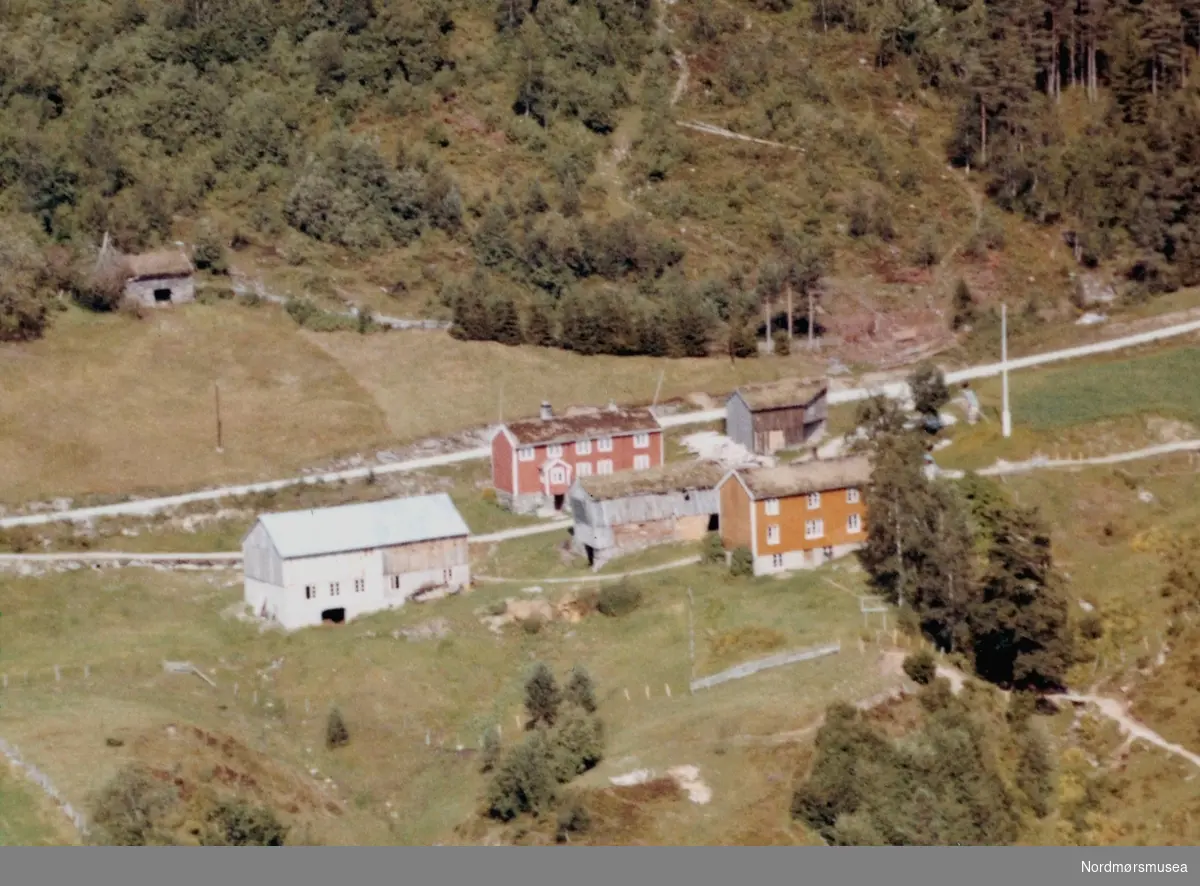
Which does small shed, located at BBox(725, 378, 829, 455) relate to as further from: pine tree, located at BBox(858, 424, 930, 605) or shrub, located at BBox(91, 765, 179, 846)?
shrub, located at BBox(91, 765, 179, 846)

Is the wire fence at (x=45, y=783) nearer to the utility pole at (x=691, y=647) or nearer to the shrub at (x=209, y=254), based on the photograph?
the utility pole at (x=691, y=647)

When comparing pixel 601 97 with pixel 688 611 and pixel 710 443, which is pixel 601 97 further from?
pixel 688 611

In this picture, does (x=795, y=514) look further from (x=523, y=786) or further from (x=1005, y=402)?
(x=523, y=786)

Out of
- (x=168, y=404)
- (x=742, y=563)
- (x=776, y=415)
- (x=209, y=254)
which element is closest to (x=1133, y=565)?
(x=742, y=563)

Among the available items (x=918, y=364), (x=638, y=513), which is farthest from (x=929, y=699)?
(x=918, y=364)

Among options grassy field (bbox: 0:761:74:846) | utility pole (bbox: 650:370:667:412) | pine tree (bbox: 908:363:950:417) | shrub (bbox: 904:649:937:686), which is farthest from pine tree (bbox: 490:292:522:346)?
grassy field (bbox: 0:761:74:846)

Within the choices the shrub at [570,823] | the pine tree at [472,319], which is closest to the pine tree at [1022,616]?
the shrub at [570,823]
